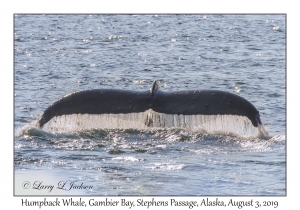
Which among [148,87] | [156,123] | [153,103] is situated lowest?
[156,123]

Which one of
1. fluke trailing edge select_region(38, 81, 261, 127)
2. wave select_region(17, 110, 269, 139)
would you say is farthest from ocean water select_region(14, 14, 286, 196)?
fluke trailing edge select_region(38, 81, 261, 127)

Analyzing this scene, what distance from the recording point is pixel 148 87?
59.3ft

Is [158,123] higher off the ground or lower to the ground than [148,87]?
lower

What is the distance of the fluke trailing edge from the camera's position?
11469 mm

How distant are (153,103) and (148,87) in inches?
241

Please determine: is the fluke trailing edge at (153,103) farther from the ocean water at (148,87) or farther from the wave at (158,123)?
the ocean water at (148,87)

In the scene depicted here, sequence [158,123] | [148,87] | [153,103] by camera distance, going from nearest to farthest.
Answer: [153,103] → [158,123] → [148,87]

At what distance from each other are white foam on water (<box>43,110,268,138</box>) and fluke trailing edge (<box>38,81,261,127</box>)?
0.26ft

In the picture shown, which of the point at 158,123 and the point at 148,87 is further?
the point at 148,87

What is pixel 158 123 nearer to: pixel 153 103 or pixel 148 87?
pixel 153 103

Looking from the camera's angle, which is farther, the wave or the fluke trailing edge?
the wave

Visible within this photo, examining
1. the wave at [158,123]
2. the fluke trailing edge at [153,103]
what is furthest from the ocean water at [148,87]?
the fluke trailing edge at [153,103]

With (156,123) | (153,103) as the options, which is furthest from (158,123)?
(153,103)

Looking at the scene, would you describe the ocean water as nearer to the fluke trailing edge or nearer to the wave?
the wave
